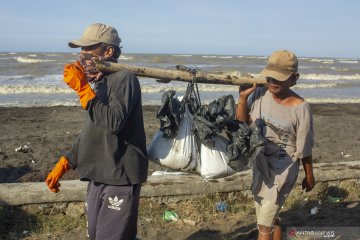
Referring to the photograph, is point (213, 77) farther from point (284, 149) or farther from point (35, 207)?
point (35, 207)

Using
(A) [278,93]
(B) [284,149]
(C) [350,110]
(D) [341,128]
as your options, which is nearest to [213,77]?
(A) [278,93]

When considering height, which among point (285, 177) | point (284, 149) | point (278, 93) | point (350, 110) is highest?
point (278, 93)

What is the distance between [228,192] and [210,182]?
0.27 metres

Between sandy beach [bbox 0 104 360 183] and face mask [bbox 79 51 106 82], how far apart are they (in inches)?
115

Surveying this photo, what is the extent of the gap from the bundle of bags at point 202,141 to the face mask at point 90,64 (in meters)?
0.55

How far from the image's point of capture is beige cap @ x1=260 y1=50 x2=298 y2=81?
3127 mm

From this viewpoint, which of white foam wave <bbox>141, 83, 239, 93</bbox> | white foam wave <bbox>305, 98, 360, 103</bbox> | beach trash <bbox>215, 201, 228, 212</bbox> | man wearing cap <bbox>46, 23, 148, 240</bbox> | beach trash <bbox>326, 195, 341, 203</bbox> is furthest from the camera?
white foam wave <bbox>141, 83, 239, 93</bbox>

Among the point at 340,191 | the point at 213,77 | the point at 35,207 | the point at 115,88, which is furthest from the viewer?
the point at 340,191

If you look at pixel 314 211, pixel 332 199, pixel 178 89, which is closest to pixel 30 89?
pixel 178 89

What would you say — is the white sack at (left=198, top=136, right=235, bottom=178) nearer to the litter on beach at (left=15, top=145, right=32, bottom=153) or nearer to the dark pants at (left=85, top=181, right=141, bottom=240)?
the dark pants at (left=85, top=181, right=141, bottom=240)

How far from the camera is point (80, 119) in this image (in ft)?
37.4

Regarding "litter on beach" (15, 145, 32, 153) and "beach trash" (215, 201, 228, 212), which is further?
"litter on beach" (15, 145, 32, 153)

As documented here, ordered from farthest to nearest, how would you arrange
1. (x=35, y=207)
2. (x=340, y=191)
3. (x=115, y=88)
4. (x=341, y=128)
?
(x=341, y=128)
(x=340, y=191)
(x=35, y=207)
(x=115, y=88)

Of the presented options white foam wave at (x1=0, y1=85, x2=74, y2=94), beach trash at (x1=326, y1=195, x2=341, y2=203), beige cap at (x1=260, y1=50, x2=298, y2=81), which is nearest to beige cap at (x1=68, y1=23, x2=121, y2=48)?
beige cap at (x1=260, y1=50, x2=298, y2=81)
